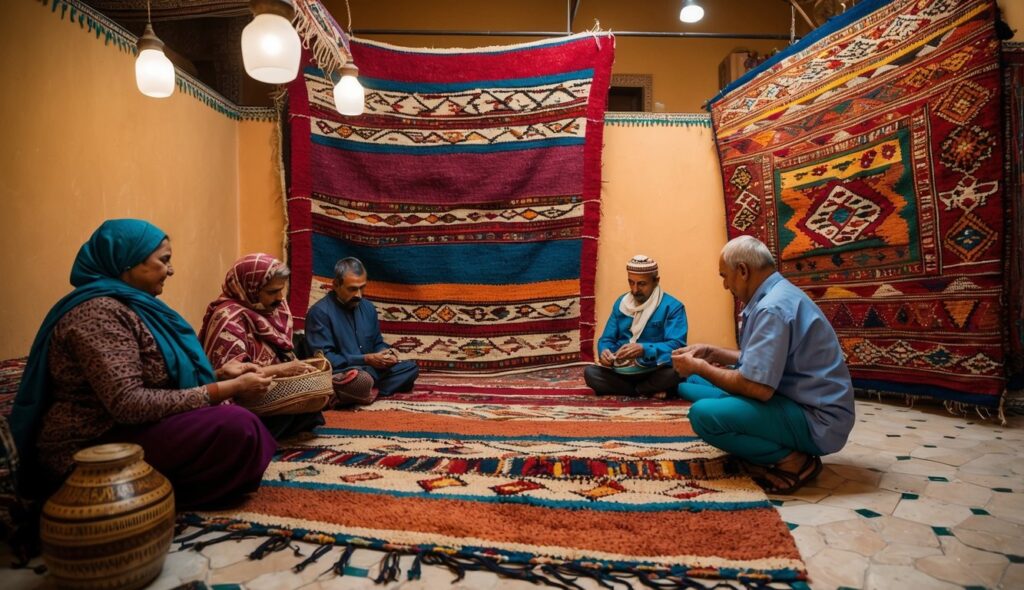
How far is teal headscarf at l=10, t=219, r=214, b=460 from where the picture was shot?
161 centimetres

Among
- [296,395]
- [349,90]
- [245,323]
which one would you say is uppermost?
[349,90]

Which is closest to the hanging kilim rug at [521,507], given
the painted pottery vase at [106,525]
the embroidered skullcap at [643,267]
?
the painted pottery vase at [106,525]

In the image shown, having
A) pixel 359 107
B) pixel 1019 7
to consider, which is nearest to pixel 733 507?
pixel 359 107

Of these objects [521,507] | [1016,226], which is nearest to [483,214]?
[521,507]

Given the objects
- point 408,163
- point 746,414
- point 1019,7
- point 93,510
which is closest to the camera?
point 93,510

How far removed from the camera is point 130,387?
1612mm

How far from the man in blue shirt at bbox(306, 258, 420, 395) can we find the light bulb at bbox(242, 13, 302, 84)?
58.6 inches

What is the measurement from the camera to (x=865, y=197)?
3568mm

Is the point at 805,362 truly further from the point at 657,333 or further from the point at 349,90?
the point at 349,90

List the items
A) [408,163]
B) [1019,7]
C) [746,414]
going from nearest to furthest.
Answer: [746,414] < [1019,7] < [408,163]

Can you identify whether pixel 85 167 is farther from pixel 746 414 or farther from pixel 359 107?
pixel 746 414

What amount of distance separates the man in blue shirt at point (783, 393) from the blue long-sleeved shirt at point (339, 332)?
2166mm

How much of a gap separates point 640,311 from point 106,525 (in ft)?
10.2

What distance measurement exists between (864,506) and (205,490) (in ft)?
7.09
